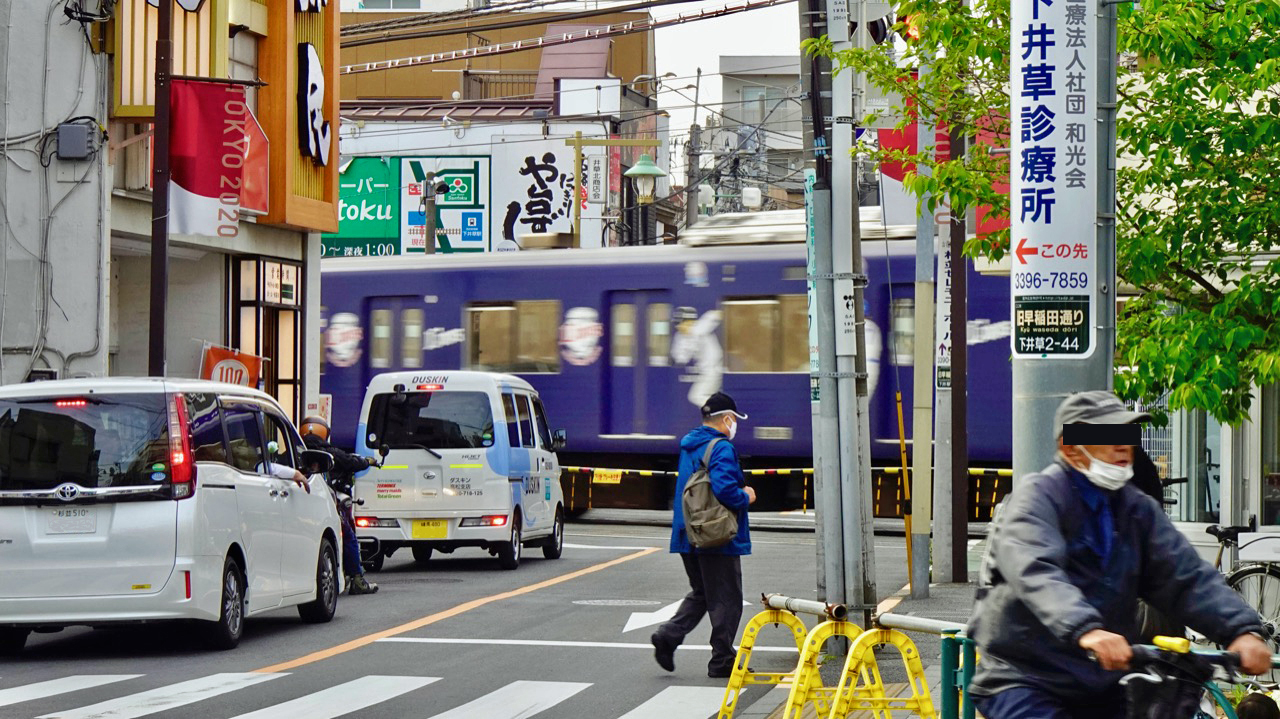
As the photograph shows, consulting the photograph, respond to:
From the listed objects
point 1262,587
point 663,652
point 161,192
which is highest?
point 161,192

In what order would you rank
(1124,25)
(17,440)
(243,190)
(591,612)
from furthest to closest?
(243,190)
(591,612)
(17,440)
(1124,25)

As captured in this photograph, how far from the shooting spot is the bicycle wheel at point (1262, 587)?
35.8 ft

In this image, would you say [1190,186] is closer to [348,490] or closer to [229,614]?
[229,614]

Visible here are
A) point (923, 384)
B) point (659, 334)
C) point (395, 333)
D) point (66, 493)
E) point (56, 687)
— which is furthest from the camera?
point (395, 333)

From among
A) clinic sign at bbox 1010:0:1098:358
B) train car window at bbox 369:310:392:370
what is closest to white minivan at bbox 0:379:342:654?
clinic sign at bbox 1010:0:1098:358

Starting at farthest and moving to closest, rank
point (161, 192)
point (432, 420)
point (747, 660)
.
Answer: point (432, 420) → point (161, 192) → point (747, 660)

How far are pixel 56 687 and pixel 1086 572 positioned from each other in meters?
7.50

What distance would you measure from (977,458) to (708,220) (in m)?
5.37

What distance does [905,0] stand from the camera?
37.0 feet

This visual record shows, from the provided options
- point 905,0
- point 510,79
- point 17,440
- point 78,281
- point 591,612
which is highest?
point 510,79

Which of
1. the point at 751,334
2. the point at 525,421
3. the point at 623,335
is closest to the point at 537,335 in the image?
the point at 623,335

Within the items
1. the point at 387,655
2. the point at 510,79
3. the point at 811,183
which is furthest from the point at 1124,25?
the point at 510,79

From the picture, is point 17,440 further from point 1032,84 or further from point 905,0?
point 1032,84

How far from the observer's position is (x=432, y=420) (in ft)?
63.9
